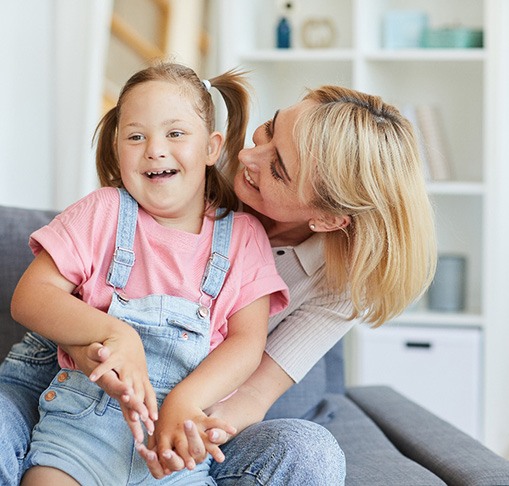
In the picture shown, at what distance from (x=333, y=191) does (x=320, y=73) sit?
90.8 inches

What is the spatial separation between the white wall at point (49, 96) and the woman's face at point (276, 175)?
1.94 m

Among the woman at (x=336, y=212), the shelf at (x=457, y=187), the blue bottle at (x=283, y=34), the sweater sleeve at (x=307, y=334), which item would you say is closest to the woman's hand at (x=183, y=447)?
the woman at (x=336, y=212)

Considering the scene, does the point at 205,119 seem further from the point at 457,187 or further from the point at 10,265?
the point at 457,187

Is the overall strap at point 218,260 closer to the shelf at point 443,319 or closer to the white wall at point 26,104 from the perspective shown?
the shelf at point 443,319

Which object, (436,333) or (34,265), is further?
(436,333)

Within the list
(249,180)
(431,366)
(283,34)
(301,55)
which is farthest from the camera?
(283,34)

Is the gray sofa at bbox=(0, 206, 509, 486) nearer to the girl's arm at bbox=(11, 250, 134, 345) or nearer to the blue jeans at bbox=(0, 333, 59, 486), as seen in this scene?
the blue jeans at bbox=(0, 333, 59, 486)

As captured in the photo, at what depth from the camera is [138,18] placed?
360 centimetres

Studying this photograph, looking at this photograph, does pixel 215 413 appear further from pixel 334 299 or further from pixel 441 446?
pixel 441 446

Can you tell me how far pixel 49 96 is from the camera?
3730mm

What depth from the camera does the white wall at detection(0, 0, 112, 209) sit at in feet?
11.5

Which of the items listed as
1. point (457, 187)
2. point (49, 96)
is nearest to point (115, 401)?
point (457, 187)

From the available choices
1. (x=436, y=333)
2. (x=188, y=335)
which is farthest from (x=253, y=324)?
(x=436, y=333)

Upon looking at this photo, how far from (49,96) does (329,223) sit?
7.73ft
